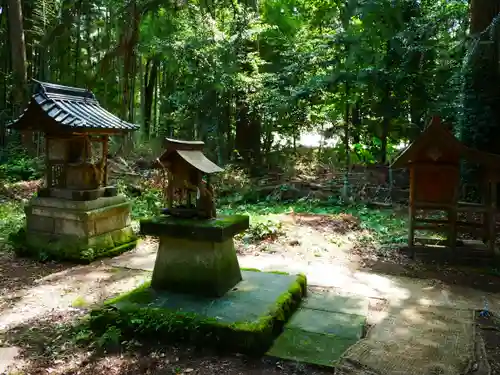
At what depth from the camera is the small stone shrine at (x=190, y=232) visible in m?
4.33

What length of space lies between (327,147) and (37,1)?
10.8m

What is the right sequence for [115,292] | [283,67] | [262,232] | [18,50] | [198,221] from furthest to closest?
[18,50] → [283,67] → [262,232] → [115,292] → [198,221]

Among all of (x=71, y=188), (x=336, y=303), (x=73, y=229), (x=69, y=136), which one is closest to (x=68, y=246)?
(x=73, y=229)

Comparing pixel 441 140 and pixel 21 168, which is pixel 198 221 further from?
pixel 21 168

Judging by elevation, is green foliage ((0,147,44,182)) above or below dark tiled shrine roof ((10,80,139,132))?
below

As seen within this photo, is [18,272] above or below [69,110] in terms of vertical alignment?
below

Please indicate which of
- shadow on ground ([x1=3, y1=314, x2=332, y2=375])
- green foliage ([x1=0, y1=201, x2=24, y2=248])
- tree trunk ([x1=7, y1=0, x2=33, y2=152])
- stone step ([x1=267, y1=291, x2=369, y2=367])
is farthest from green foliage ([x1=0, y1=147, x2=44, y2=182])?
stone step ([x1=267, y1=291, x2=369, y2=367])

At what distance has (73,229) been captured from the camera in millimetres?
6648

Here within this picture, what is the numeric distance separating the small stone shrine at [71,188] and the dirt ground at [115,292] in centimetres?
42

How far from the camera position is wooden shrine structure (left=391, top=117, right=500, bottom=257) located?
627 centimetres

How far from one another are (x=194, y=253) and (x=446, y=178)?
14.0 ft

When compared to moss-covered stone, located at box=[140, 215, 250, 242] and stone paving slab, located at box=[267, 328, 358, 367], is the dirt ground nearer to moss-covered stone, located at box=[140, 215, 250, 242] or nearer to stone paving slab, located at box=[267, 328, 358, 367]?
stone paving slab, located at box=[267, 328, 358, 367]

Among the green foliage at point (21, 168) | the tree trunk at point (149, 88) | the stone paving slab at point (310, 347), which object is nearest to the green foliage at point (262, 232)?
the stone paving slab at point (310, 347)

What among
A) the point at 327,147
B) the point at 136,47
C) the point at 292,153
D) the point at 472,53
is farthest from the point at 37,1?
the point at 472,53
